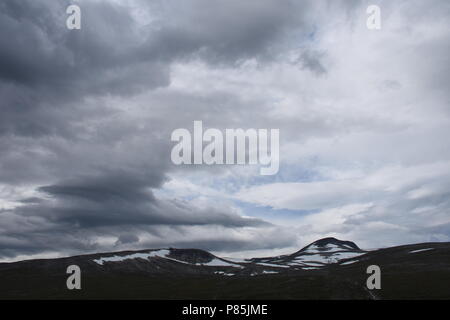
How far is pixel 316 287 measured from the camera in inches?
4624

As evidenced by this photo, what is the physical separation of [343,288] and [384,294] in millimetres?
13988

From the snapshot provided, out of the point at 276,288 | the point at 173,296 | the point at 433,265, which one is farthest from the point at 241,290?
the point at 433,265

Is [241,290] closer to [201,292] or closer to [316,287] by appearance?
[201,292]

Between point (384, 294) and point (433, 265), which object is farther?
point (433, 265)
